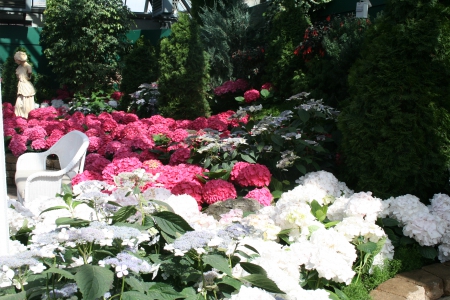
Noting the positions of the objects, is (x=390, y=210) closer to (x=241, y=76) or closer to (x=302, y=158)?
(x=302, y=158)

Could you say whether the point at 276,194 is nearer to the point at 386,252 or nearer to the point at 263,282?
the point at 386,252

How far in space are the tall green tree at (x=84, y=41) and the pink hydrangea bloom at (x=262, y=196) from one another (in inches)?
357

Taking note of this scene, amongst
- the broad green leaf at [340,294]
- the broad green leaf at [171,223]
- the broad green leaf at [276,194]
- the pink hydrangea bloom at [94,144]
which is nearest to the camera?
the broad green leaf at [171,223]

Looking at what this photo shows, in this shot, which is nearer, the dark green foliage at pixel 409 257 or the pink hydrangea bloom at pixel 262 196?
the dark green foliage at pixel 409 257

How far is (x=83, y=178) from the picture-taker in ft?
11.4

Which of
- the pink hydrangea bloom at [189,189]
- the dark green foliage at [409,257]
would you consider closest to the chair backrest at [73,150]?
the pink hydrangea bloom at [189,189]

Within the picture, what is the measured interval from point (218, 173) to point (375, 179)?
3.51 ft

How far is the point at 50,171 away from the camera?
4.12 meters

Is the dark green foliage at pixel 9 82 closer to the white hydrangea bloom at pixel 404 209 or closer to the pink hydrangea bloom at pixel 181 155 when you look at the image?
the pink hydrangea bloom at pixel 181 155

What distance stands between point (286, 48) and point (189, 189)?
12.5 ft

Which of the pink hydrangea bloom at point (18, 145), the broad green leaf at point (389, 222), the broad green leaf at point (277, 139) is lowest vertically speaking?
the pink hydrangea bloom at point (18, 145)

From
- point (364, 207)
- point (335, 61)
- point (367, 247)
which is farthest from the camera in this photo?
point (335, 61)

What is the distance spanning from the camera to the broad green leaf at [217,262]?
5.12ft

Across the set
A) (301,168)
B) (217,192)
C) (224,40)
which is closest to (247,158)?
(301,168)
